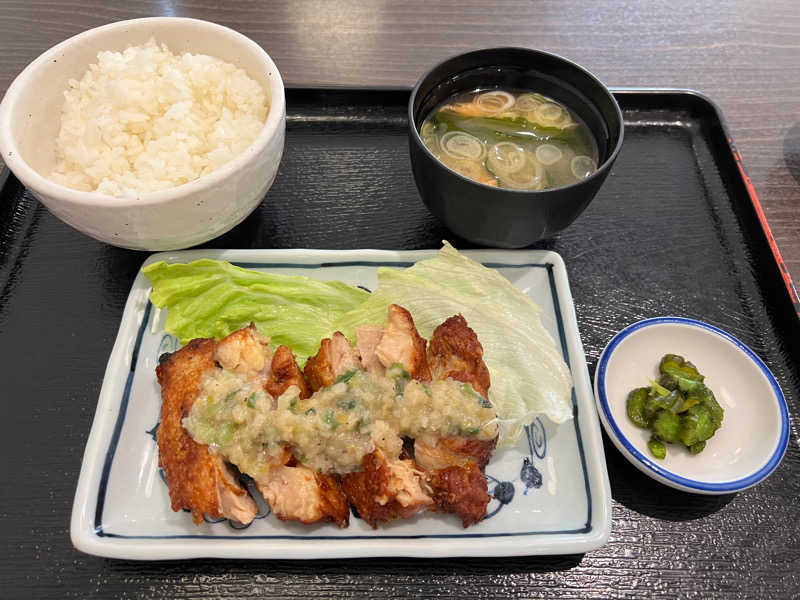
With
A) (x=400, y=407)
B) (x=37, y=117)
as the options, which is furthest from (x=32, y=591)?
(x=37, y=117)

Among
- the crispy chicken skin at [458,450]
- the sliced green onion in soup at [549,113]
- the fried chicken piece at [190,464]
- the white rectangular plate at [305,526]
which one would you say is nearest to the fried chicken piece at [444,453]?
the crispy chicken skin at [458,450]

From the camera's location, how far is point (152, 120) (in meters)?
2.51

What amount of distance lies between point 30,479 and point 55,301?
81 cm

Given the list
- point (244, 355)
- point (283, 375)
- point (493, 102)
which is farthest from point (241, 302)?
point (493, 102)

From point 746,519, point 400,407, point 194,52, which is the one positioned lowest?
point 746,519

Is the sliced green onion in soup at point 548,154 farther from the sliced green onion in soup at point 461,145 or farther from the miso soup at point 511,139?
the sliced green onion in soup at point 461,145

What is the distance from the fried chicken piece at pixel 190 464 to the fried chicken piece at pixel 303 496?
10 cm

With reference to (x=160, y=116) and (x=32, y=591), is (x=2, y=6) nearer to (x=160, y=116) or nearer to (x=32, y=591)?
(x=160, y=116)

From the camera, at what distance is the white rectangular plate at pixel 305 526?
184cm

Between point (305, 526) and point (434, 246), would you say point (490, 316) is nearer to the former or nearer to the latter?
point (434, 246)

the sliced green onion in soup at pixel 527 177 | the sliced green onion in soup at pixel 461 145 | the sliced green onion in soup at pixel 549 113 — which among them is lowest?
the sliced green onion in soup at pixel 527 177

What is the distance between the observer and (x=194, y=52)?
8.89ft

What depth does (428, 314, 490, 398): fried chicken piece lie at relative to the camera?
6.67ft

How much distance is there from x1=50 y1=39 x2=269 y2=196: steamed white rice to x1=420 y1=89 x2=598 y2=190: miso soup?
0.85 m
